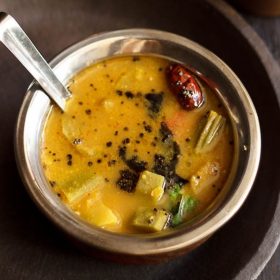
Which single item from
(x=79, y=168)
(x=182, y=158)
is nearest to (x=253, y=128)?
(x=182, y=158)

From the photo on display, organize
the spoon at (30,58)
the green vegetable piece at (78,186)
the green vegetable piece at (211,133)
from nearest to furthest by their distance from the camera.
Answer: the spoon at (30,58)
the green vegetable piece at (78,186)
the green vegetable piece at (211,133)

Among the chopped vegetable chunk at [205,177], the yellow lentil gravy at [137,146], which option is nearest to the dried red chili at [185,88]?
the yellow lentil gravy at [137,146]

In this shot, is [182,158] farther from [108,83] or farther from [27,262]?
[27,262]

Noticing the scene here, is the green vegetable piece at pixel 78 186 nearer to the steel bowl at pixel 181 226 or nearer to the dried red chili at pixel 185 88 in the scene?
the steel bowl at pixel 181 226

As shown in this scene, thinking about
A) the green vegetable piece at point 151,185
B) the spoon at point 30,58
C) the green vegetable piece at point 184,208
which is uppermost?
the spoon at point 30,58

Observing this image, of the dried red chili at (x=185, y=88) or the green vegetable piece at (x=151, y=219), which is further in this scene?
the dried red chili at (x=185, y=88)

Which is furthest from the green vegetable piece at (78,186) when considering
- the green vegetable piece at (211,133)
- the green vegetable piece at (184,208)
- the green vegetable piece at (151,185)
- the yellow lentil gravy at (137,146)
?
the green vegetable piece at (211,133)

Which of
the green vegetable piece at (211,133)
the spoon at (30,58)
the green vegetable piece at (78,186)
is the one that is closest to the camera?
the spoon at (30,58)

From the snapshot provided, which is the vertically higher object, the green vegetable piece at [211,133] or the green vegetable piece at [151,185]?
the green vegetable piece at [151,185]
